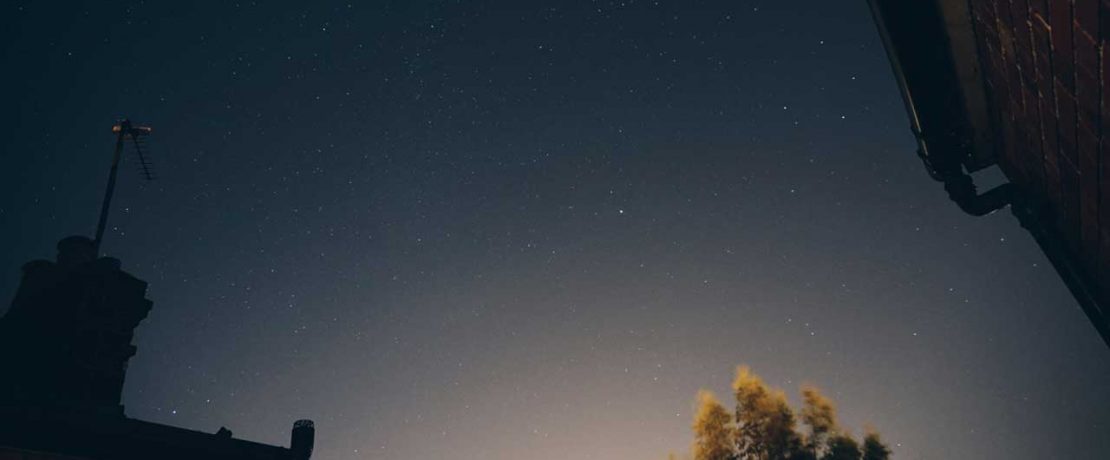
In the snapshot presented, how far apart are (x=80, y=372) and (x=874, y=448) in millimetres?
24853

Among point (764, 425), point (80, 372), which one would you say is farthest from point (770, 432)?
point (80, 372)

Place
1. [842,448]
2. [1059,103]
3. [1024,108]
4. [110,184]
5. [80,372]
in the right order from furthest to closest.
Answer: [842,448], [110,184], [80,372], [1024,108], [1059,103]

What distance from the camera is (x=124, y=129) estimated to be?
18.5 m

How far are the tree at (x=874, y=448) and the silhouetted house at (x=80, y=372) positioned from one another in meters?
20.0

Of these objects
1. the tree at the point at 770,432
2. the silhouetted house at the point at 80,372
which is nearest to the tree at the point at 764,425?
the tree at the point at 770,432

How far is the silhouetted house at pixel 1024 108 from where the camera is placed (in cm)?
167

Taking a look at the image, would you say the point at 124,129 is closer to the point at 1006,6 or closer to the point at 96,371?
the point at 96,371

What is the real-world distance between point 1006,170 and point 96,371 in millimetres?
16479

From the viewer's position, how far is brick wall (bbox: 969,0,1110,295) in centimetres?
154

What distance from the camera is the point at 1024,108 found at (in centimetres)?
242

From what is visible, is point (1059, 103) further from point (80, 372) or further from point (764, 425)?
point (764, 425)

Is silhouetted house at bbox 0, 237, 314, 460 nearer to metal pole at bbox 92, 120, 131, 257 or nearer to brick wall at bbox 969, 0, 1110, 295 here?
metal pole at bbox 92, 120, 131, 257

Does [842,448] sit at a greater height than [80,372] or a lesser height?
lesser

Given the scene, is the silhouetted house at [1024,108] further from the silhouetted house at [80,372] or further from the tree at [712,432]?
the tree at [712,432]
